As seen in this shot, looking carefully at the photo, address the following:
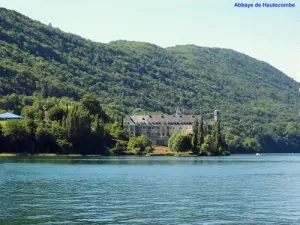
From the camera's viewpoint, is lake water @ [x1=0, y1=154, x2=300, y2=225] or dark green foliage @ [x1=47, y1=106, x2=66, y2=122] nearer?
lake water @ [x1=0, y1=154, x2=300, y2=225]

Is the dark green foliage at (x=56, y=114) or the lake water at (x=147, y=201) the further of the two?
the dark green foliage at (x=56, y=114)

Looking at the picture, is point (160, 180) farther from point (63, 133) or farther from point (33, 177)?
point (63, 133)

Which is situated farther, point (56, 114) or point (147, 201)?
point (56, 114)

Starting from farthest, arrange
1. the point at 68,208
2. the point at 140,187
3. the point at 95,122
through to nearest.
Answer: the point at 95,122
the point at 140,187
the point at 68,208

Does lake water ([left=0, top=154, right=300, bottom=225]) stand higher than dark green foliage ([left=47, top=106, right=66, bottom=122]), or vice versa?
dark green foliage ([left=47, top=106, right=66, bottom=122])

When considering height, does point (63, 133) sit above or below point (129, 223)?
above

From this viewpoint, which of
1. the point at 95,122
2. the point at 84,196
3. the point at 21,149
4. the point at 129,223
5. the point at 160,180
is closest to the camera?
the point at 129,223

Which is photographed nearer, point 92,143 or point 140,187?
point 140,187

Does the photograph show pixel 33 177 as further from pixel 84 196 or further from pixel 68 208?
pixel 68 208

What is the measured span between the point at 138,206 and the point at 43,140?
130m

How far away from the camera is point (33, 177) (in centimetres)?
8094

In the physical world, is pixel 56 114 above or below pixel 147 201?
above

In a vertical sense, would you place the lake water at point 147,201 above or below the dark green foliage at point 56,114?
below

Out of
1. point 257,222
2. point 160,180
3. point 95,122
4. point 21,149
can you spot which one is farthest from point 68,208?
point 95,122
